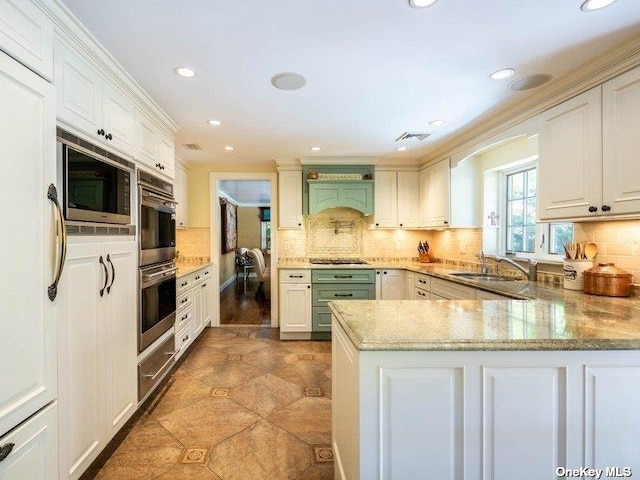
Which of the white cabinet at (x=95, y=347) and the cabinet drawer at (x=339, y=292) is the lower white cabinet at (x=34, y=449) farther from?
the cabinet drawer at (x=339, y=292)

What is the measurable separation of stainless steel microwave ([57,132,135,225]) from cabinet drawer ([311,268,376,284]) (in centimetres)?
222

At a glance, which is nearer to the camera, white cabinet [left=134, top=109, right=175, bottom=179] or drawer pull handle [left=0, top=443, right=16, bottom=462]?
drawer pull handle [left=0, top=443, right=16, bottom=462]

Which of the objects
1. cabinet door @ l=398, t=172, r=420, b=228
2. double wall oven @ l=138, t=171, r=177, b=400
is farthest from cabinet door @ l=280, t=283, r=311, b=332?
cabinet door @ l=398, t=172, r=420, b=228

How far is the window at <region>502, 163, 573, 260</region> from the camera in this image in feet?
8.76

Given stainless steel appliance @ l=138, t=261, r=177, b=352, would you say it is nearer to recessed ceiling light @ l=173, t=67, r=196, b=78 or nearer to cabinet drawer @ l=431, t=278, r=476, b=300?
recessed ceiling light @ l=173, t=67, r=196, b=78

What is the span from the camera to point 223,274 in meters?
7.26

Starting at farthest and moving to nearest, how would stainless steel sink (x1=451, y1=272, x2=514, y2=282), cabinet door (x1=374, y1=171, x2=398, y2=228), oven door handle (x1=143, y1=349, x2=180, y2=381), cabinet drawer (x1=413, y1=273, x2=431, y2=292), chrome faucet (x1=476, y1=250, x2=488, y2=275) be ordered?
1. cabinet door (x1=374, y1=171, x2=398, y2=228)
2. cabinet drawer (x1=413, y1=273, x2=431, y2=292)
3. chrome faucet (x1=476, y1=250, x2=488, y2=275)
4. stainless steel sink (x1=451, y1=272, x2=514, y2=282)
5. oven door handle (x1=143, y1=349, x2=180, y2=381)

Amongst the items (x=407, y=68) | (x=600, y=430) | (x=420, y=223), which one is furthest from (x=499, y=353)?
(x=420, y=223)

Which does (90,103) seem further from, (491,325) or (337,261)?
(337,261)

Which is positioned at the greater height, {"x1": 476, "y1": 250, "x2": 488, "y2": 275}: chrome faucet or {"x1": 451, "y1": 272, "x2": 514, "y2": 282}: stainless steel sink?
{"x1": 476, "y1": 250, "x2": 488, "y2": 275}: chrome faucet

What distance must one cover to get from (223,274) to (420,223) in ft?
16.3

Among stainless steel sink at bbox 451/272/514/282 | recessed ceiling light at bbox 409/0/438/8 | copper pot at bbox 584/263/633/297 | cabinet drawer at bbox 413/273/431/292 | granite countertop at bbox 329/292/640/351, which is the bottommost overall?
cabinet drawer at bbox 413/273/431/292

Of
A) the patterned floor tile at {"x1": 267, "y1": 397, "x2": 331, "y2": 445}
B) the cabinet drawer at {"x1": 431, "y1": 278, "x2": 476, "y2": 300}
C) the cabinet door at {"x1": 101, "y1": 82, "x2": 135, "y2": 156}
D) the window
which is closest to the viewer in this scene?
the cabinet door at {"x1": 101, "y1": 82, "x2": 135, "y2": 156}

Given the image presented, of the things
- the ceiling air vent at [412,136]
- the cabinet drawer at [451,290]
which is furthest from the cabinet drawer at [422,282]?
the ceiling air vent at [412,136]
